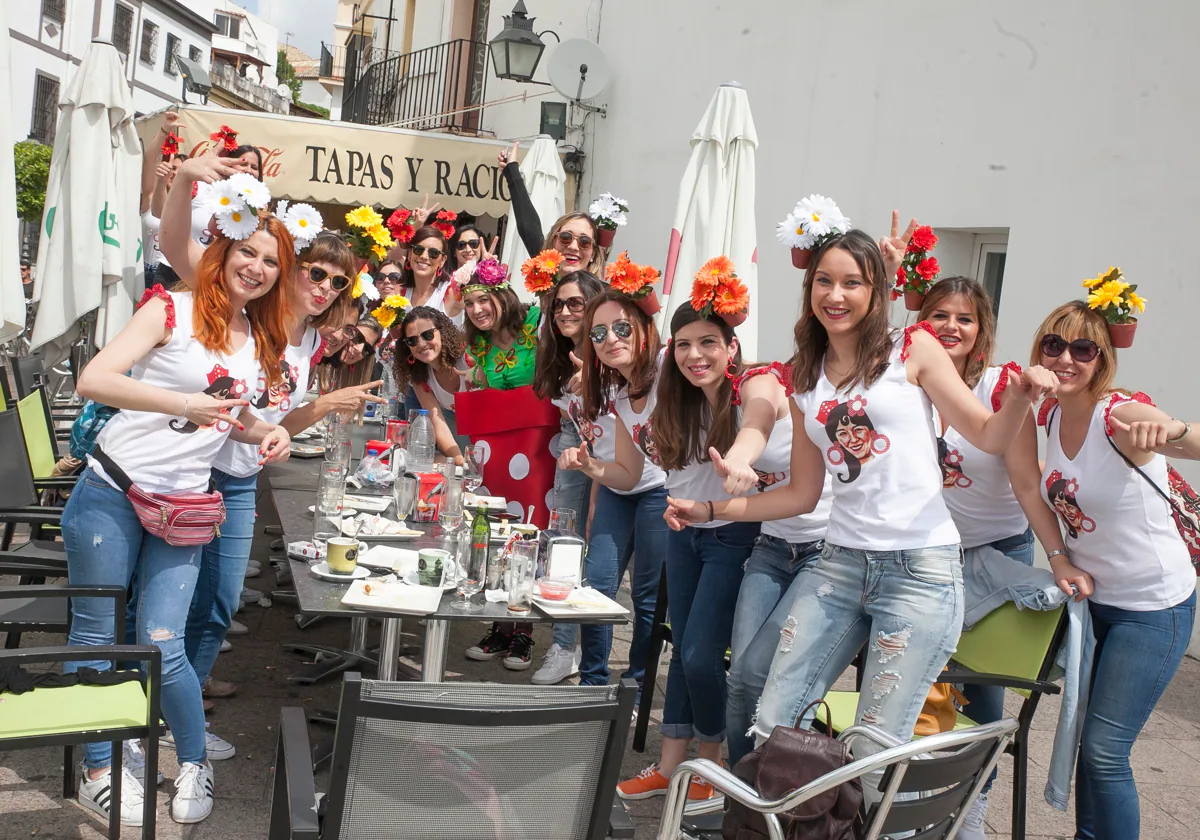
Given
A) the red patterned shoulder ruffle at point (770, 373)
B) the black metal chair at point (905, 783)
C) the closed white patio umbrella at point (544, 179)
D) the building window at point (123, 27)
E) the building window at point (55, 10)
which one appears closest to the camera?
the black metal chair at point (905, 783)

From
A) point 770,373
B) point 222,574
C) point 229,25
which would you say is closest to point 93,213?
point 222,574

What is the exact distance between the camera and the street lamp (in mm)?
11516

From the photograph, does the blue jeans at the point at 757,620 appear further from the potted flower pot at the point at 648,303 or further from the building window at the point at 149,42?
the building window at the point at 149,42

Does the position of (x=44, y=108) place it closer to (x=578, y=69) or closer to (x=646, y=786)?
(x=578, y=69)

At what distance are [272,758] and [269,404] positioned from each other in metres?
1.36

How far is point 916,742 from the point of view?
2.13 m

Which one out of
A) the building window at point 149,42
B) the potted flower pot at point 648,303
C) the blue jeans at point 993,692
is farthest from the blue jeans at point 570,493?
the building window at point 149,42

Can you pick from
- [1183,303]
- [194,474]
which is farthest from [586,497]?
[1183,303]

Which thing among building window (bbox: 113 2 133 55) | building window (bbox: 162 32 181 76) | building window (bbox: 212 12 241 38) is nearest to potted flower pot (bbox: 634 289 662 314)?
building window (bbox: 113 2 133 55)

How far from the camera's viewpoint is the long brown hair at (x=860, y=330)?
3018 mm

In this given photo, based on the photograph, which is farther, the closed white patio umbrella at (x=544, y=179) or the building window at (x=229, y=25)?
the building window at (x=229, y=25)

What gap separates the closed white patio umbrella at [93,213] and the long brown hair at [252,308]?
419 centimetres

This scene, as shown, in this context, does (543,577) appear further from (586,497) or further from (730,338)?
(586,497)

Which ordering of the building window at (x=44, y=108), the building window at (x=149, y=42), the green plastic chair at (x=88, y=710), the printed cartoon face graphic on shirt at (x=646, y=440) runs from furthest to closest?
the building window at (x=149, y=42) → the building window at (x=44, y=108) → the printed cartoon face graphic on shirt at (x=646, y=440) → the green plastic chair at (x=88, y=710)
